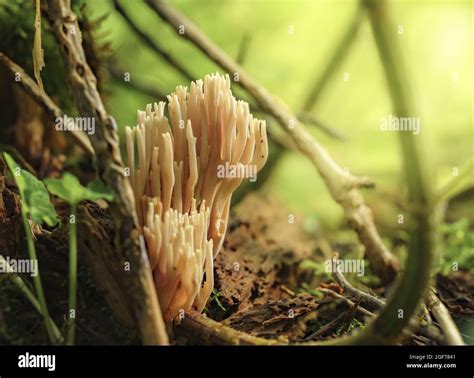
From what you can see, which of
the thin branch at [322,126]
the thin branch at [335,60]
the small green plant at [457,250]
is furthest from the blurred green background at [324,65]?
the small green plant at [457,250]

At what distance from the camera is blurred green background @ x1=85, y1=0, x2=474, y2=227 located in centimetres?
252

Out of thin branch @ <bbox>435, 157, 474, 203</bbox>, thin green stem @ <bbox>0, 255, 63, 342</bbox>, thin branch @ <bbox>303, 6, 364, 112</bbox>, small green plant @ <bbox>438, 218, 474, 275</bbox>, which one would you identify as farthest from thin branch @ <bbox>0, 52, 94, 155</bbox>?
thin branch @ <bbox>303, 6, 364, 112</bbox>

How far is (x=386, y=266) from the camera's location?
5.54 feet

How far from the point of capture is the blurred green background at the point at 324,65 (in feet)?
8.27

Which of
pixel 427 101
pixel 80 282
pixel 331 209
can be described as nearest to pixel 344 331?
pixel 80 282

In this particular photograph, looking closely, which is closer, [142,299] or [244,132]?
[142,299]

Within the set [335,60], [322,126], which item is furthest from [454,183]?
[335,60]

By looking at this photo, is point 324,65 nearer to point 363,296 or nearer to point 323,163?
point 323,163

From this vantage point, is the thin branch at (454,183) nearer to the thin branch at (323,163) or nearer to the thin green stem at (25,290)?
the thin branch at (323,163)

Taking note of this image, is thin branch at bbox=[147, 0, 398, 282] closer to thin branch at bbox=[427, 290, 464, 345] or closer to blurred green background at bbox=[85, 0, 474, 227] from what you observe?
thin branch at bbox=[427, 290, 464, 345]

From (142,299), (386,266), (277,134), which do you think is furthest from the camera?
(277,134)

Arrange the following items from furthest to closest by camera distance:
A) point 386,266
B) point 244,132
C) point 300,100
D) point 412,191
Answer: point 300,100
point 386,266
point 244,132
point 412,191

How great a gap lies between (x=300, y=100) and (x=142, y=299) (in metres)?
1.77

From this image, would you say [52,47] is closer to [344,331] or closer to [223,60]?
[223,60]
